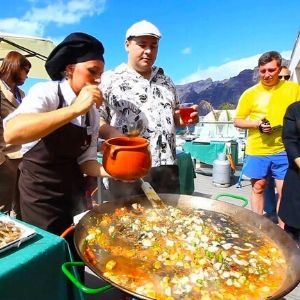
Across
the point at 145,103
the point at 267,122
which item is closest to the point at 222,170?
the point at 267,122

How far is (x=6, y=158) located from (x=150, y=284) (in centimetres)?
295

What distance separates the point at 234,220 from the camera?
2.11 m

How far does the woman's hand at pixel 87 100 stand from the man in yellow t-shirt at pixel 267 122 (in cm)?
281

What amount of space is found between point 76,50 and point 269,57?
9.55 ft

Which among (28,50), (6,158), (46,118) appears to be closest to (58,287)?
(46,118)

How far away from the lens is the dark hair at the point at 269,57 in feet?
12.8

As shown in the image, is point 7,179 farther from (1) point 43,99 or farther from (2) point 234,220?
(2) point 234,220

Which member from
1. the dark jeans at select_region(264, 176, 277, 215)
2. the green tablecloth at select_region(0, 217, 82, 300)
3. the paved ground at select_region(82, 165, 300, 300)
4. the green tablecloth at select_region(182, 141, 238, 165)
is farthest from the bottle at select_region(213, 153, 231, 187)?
the green tablecloth at select_region(0, 217, 82, 300)

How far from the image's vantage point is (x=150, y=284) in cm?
140

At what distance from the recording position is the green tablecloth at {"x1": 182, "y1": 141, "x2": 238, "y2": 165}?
307 inches

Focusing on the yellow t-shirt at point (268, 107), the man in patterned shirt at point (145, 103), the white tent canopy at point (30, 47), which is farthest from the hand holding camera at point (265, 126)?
the white tent canopy at point (30, 47)

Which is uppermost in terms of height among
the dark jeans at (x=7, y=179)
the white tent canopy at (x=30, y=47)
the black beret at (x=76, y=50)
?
the white tent canopy at (x=30, y=47)

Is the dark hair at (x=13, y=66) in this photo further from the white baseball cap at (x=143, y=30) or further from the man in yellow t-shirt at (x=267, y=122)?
the man in yellow t-shirt at (x=267, y=122)

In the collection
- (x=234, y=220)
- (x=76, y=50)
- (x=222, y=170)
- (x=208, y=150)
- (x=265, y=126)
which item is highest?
(x=76, y=50)
